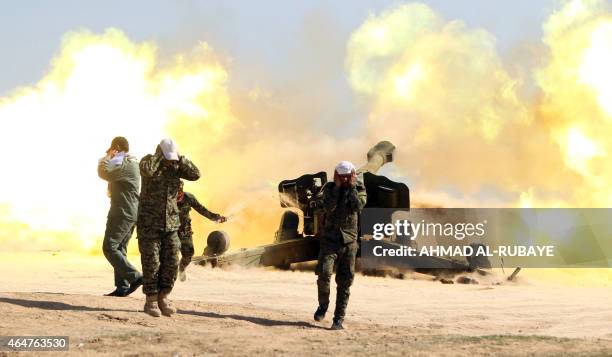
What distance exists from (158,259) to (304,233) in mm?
10395

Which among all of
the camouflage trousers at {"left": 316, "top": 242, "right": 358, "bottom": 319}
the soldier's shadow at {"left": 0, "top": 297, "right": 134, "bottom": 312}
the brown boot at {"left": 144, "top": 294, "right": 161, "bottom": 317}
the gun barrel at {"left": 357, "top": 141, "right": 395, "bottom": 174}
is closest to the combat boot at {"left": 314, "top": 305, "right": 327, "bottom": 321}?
the camouflage trousers at {"left": 316, "top": 242, "right": 358, "bottom": 319}

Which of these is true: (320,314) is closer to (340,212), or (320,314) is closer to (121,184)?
(340,212)

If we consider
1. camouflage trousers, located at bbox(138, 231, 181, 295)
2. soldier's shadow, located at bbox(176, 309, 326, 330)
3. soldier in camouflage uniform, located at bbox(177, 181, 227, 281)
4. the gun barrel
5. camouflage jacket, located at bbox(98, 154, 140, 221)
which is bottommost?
soldier's shadow, located at bbox(176, 309, 326, 330)

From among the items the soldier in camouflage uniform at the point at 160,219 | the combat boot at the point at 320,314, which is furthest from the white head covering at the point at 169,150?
the combat boot at the point at 320,314

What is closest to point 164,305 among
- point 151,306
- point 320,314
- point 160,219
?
point 151,306

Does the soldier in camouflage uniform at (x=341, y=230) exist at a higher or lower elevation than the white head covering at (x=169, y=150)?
lower

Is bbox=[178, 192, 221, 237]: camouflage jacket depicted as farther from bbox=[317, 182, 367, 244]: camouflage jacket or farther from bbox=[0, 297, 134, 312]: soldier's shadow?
bbox=[317, 182, 367, 244]: camouflage jacket

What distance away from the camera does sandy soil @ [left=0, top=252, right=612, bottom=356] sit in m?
9.44

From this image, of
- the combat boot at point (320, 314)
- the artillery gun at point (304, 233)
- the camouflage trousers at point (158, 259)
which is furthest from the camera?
the artillery gun at point (304, 233)

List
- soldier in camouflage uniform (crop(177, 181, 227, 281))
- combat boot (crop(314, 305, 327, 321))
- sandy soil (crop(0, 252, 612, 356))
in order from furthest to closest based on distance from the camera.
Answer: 1. soldier in camouflage uniform (crop(177, 181, 227, 281))
2. combat boot (crop(314, 305, 327, 321))
3. sandy soil (crop(0, 252, 612, 356))

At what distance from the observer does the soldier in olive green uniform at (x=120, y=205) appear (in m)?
12.0

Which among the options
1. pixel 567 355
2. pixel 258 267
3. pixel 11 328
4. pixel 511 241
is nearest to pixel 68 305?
pixel 11 328

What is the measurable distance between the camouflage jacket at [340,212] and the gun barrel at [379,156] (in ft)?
32.6

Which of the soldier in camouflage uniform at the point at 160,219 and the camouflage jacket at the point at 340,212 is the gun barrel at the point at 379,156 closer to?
the camouflage jacket at the point at 340,212
